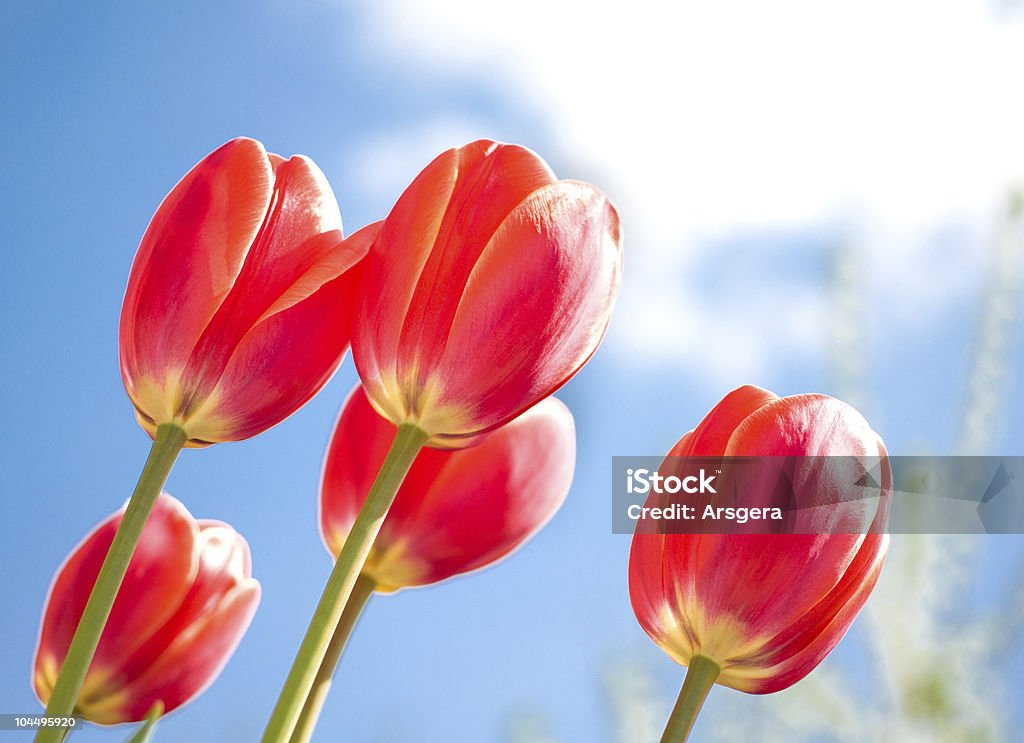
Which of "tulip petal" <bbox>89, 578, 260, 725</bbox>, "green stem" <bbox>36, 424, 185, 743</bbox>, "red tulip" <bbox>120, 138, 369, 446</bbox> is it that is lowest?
"tulip petal" <bbox>89, 578, 260, 725</bbox>

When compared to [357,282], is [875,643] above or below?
below

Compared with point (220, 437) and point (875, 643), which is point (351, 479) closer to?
Answer: point (220, 437)

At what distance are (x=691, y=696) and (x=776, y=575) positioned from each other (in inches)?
0.5

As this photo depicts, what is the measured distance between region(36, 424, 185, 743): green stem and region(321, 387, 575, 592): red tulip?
3 centimetres

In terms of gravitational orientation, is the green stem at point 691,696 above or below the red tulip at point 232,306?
below

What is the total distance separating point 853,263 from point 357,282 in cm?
139

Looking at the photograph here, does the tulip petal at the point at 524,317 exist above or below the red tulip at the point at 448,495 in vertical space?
above

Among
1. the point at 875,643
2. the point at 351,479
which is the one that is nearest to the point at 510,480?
the point at 351,479

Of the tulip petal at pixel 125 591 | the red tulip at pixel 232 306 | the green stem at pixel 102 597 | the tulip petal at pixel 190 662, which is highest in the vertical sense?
the red tulip at pixel 232 306

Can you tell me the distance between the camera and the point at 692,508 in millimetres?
92

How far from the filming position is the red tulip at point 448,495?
11cm

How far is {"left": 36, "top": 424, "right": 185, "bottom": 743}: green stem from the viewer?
0.08 metres

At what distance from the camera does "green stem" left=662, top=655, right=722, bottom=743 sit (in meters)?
0.08

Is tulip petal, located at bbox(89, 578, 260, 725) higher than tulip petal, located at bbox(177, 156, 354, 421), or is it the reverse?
tulip petal, located at bbox(177, 156, 354, 421)
